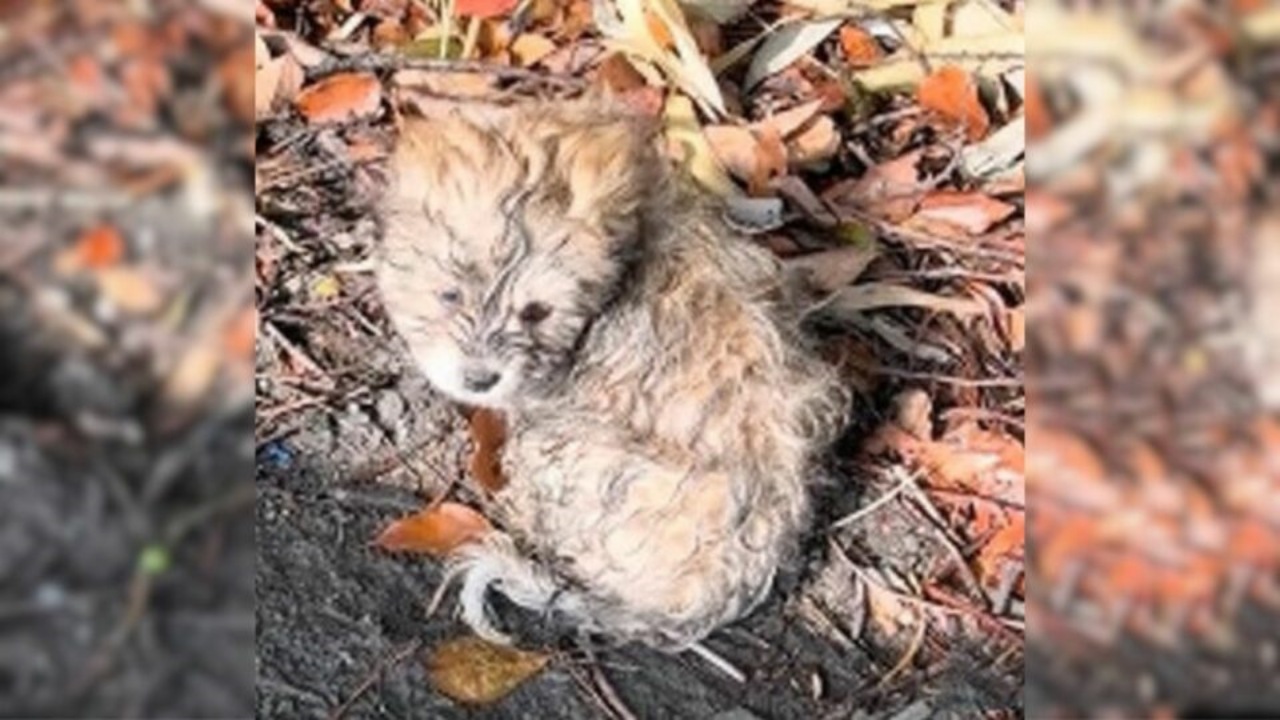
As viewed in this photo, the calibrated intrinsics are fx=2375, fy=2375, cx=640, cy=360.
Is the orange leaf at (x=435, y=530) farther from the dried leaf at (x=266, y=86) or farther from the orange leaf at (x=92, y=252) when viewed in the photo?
the orange leaf at (x=92, y=252)

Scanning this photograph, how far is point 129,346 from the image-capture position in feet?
2.98

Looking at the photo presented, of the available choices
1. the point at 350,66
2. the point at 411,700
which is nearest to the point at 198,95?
the point at 411,700

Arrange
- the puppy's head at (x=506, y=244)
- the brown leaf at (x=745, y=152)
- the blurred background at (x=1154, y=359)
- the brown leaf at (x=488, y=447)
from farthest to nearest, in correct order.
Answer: the brown leaf at (x=745, y=152) < the brown leaf at (x=488, y=447) < the puppy's head at (x=506, y=244) < the blurred background at (x=1154, y=359)

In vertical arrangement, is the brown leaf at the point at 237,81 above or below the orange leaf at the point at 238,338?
above

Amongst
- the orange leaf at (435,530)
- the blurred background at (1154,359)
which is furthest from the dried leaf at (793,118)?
the blurred background at (1154,359)

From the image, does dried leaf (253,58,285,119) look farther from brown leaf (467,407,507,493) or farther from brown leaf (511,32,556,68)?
brown leaf (467,407,507,493)

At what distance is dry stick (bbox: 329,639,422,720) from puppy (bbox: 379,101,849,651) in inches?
2.5

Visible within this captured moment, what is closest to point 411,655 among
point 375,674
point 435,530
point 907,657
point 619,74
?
point 375,674

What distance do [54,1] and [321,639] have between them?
1.13 meters

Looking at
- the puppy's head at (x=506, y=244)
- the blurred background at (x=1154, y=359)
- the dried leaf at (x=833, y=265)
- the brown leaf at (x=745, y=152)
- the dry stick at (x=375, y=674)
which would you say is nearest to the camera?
the blurred background at (x=1154, y=359)

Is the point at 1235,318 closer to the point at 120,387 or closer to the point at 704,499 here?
the point at 120,387

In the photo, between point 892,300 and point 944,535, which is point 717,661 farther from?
point 892,300

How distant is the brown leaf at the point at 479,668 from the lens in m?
1.95

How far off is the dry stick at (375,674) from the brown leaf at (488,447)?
0.21 metres
